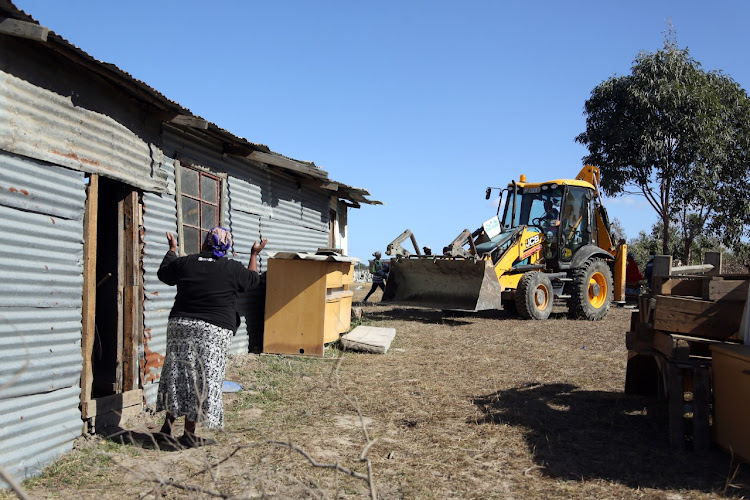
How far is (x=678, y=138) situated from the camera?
19578 mm

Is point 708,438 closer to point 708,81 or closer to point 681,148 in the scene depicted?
point 681,148

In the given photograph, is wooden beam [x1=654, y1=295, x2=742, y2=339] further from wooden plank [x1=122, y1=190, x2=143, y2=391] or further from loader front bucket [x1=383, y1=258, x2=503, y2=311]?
loader front bucket [x1=383, y1=258, x2=503, y2=311]

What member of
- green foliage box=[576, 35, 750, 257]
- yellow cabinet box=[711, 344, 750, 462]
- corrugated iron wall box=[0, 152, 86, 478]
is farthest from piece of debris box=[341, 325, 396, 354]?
green foliage box=[576, 35, 750, 257]

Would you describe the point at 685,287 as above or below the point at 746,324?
above

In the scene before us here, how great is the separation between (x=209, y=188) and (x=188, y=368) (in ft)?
10.9

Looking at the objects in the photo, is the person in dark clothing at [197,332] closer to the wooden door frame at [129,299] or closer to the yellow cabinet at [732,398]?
the wooden door frame at [129,299]

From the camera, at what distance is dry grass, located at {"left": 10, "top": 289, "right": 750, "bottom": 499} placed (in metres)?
3.73

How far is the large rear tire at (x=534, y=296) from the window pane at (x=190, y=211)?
23.2 ft

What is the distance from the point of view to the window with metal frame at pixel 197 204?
6.69 metres

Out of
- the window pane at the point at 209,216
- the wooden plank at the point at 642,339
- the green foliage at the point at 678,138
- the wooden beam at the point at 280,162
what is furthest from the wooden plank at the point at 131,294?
the green foliage at the point at 678,138

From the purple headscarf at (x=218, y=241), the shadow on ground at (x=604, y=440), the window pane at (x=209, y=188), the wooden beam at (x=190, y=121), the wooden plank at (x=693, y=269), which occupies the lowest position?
the shadow on ground at (x=604, y=440)

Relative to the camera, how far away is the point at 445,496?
3.72 metres

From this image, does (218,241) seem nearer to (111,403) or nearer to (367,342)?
(111,403)

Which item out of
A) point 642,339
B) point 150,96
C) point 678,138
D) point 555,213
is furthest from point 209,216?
point 678,138
